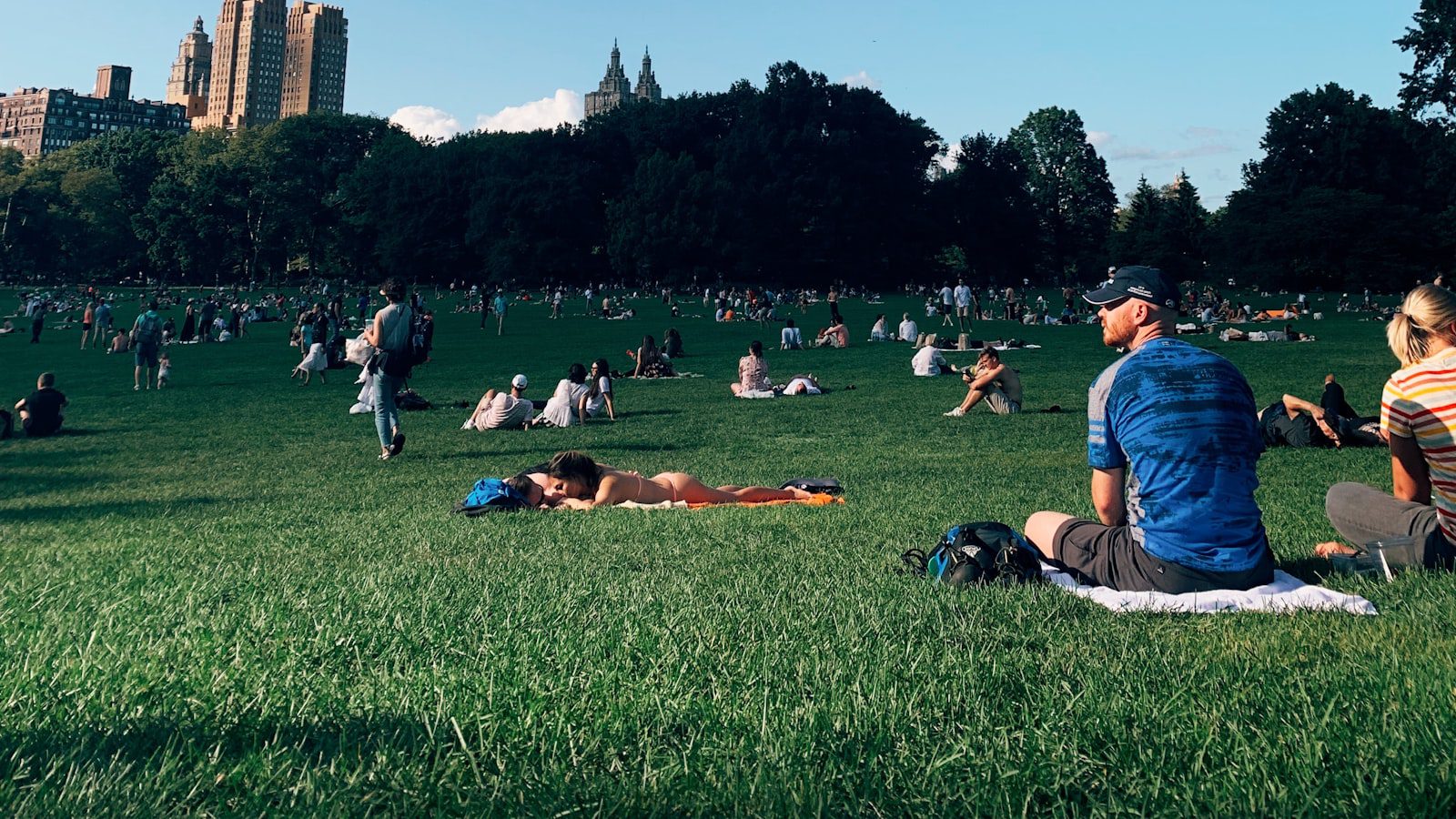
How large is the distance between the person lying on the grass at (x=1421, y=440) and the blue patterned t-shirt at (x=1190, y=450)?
1.10 meters

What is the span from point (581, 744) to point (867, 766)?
780 millimetres

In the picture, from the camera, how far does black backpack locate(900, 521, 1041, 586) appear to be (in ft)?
17.1

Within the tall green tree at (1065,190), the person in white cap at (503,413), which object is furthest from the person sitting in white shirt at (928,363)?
the tall green tree at (1065,190)

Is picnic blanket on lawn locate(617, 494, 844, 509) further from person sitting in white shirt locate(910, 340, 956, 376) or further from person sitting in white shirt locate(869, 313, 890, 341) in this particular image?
person sitting in white shirt locate(869, 313, 890, 341)

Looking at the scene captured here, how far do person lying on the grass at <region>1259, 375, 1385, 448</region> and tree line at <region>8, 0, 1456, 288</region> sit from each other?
64.3 meters

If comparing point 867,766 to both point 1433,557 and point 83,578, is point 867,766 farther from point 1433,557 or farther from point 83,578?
point 83,578

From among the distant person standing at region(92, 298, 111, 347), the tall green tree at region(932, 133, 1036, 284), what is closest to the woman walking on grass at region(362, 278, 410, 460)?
the distant person standing at region(92, 298, 111, 347)

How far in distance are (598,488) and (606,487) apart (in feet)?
0.31

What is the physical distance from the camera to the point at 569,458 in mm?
9453

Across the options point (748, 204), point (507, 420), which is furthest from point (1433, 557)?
point (748, 204)

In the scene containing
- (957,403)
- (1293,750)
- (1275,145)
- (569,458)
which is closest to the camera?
(1293,750)

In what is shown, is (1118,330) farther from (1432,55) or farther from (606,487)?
(1432,55)

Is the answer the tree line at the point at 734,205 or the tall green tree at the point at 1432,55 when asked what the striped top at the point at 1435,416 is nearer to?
the tall green tree at the point at 1432,55

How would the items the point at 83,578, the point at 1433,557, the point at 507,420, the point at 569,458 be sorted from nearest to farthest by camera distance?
the point at 1433,557
the point at 83,578
the point at 569,458
the point at 507,420
